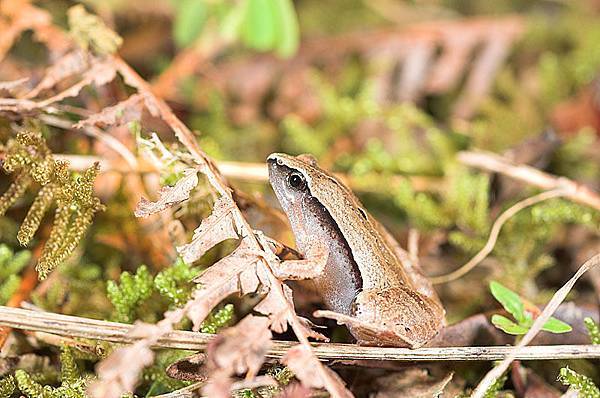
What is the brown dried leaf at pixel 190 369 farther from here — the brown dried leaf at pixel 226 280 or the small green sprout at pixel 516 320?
the small green sprout at pixel 516 320

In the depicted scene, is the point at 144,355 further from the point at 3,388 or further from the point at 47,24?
the point at 47,24

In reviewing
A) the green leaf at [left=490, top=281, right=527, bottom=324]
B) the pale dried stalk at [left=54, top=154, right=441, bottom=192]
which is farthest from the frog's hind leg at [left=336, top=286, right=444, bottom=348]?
the pale dried stalk at [left=54, top=154, right=441, bottom=192]

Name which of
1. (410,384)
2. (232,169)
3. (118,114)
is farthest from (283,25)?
(410,384)

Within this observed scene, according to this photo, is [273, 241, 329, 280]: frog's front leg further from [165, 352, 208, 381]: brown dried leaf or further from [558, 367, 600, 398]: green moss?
[558, 367, 600, 398]: green moss

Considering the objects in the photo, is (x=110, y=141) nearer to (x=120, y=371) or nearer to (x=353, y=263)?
(x=353, y=263)

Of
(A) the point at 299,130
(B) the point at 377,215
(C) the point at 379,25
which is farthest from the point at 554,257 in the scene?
(C) the point at 379,25

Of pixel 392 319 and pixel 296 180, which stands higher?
pixel 296 180
